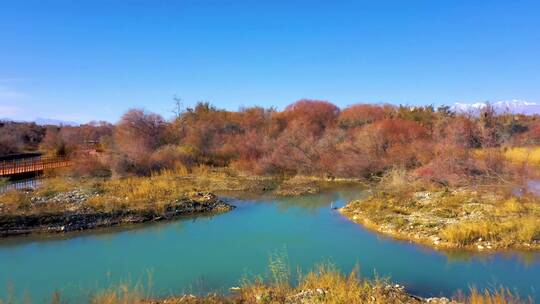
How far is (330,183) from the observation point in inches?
1012

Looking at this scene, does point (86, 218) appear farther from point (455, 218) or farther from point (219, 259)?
point (455, 218)

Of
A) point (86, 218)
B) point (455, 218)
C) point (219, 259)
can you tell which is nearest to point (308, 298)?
point (219, 259)

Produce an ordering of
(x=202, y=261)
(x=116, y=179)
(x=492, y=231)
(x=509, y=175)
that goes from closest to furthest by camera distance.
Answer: (x=202, y=261)
(x=492, y=231)
(x=509, y=175)
(x=116, y=179)

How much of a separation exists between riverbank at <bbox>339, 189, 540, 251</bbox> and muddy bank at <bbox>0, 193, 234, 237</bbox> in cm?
686

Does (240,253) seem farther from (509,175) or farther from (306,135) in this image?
(306,135)

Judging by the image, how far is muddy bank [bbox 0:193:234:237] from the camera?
14.8m

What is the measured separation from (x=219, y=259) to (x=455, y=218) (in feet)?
27.2

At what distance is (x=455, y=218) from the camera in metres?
14.5

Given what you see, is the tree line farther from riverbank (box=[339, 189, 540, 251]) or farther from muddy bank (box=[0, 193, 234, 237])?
muddy bank (box=[0, 193, 234, 237])

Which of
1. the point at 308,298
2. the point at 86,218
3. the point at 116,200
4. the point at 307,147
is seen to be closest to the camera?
the point at 308,298

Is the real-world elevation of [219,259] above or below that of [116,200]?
below

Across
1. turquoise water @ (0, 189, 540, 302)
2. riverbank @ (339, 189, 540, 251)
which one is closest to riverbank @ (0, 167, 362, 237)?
turquoise water @ (0, 189, 540, 302)

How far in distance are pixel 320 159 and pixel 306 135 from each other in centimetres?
426

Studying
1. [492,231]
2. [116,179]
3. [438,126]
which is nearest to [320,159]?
[438,126]
